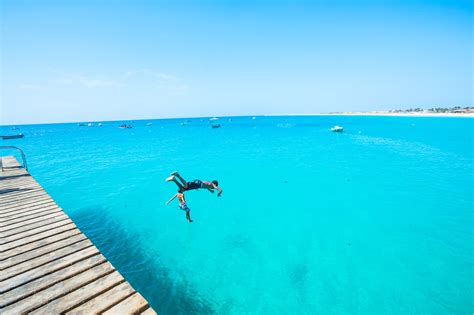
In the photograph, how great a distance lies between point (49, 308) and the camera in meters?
4.78

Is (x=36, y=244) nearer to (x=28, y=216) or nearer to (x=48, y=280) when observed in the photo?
(x=48, y=280)

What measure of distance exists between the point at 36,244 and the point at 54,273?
218cm

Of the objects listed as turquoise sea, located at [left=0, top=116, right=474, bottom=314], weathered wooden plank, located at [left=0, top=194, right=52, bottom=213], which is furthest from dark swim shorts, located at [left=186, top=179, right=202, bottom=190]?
weathered wooden plank, located at [left=0, top=194, right=52, bottom=213]

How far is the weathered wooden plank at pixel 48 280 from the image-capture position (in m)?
5.07

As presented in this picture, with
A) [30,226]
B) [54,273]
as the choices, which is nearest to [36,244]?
[30,226]

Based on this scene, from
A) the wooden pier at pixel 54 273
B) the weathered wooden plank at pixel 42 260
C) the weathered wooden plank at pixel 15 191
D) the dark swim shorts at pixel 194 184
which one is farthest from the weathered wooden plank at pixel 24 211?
the dark swim shorts at pixel 194 184

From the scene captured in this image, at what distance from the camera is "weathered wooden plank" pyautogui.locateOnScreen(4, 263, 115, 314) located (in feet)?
15.6

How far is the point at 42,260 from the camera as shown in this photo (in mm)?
6359

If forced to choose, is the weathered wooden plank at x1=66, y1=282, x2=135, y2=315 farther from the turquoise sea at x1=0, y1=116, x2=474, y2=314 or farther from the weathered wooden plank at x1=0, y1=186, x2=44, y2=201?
the weathered wooden plank at x1=0, y1=186, x2=44, y2=201

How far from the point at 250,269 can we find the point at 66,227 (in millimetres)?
7891

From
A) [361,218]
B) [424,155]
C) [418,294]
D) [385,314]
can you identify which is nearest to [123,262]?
[385,314]

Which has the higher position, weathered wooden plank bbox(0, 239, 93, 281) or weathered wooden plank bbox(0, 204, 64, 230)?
weathered wooden plank bbox(0, 204, 64, 230)

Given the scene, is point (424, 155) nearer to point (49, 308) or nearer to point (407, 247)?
point (407, 247)

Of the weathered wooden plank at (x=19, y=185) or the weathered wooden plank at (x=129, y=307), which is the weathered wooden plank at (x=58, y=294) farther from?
the weathered wooden plank at (x=19, y=185)
